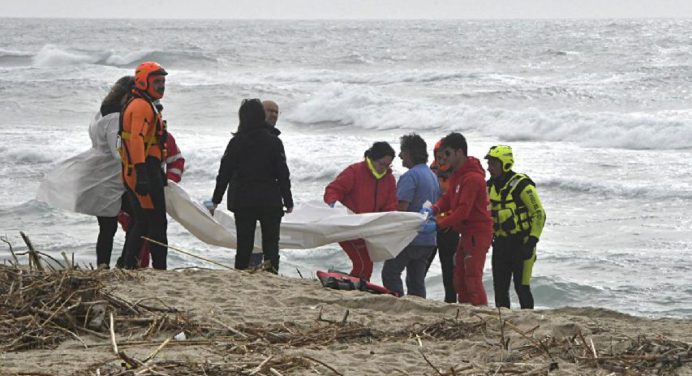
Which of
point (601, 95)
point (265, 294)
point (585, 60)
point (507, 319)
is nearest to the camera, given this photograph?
point (507, 319)

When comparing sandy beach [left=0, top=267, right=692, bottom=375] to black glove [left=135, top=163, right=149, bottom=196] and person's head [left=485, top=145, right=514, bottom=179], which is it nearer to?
black glove [left=135, top=163, right=149, bottom=196]

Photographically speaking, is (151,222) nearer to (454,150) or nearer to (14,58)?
(454,150)

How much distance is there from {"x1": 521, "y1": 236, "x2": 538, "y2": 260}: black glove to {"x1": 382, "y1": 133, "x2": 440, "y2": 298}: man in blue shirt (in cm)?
72

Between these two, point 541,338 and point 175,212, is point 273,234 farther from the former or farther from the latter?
point 541,338

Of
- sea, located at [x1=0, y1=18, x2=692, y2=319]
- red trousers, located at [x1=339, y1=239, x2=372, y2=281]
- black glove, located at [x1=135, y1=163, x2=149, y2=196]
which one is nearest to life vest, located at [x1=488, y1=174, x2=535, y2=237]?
red trousers, located at [x1=339, y1=239, x2=372, y2=281]

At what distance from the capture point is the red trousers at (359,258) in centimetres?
904

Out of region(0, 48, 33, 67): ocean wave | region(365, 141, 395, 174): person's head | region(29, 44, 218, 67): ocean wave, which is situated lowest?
region(0, 48, 33, 67): ocean wave

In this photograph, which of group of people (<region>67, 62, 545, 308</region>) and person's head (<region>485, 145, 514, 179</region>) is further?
person's head (<region>485, 145, 514, 179</region>)

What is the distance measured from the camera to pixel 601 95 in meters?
34.8

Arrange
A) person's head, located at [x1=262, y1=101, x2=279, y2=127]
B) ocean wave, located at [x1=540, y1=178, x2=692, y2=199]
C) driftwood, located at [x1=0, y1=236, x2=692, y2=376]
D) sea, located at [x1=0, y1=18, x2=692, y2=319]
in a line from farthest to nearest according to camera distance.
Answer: ocean wave, located at [x1=540, y1=178, x2=692, y2=199], sea, located at [x1=0, y1=18, x2=692, y2=319], person's head, located at [x1=262, y1=101, x2=279, y2=127], driftwood, located at [x1=0, y1=236, x2=692, y2=376]

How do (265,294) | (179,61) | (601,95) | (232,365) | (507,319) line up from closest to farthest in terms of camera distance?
(232,365), (507,319), (265,294), (601,95), (179,61)

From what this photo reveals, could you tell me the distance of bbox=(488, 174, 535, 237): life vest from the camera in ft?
27.8

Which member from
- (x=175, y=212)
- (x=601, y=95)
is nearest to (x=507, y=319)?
(x=175, y=212)

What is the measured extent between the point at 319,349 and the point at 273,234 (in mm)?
3055
